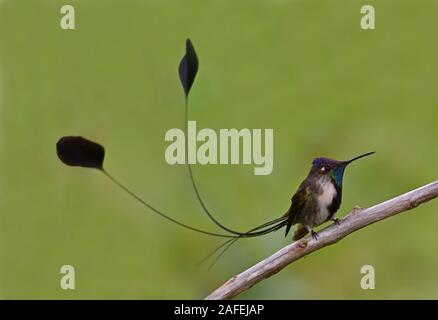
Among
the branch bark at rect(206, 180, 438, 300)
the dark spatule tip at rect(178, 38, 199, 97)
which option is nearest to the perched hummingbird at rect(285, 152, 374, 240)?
the branch bark at rect(206, 180, 438, 300)

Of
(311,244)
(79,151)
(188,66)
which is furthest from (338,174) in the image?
(79,151)

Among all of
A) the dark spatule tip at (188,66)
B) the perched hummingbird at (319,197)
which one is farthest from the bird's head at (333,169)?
the dark spatule tip at (188,66)

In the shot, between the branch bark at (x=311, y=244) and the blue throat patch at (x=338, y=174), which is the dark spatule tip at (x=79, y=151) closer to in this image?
the branch bark at (x=311, y=244)

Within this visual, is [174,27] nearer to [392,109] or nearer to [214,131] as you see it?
[214,131]

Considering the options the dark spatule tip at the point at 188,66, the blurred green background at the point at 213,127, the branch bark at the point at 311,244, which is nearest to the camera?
the branch bark at the point at 311,244

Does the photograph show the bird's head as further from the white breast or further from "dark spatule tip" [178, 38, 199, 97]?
"dark spatule tip" [178, 38, 199, 97]

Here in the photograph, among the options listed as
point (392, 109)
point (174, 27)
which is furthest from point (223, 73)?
point (392, 109)
